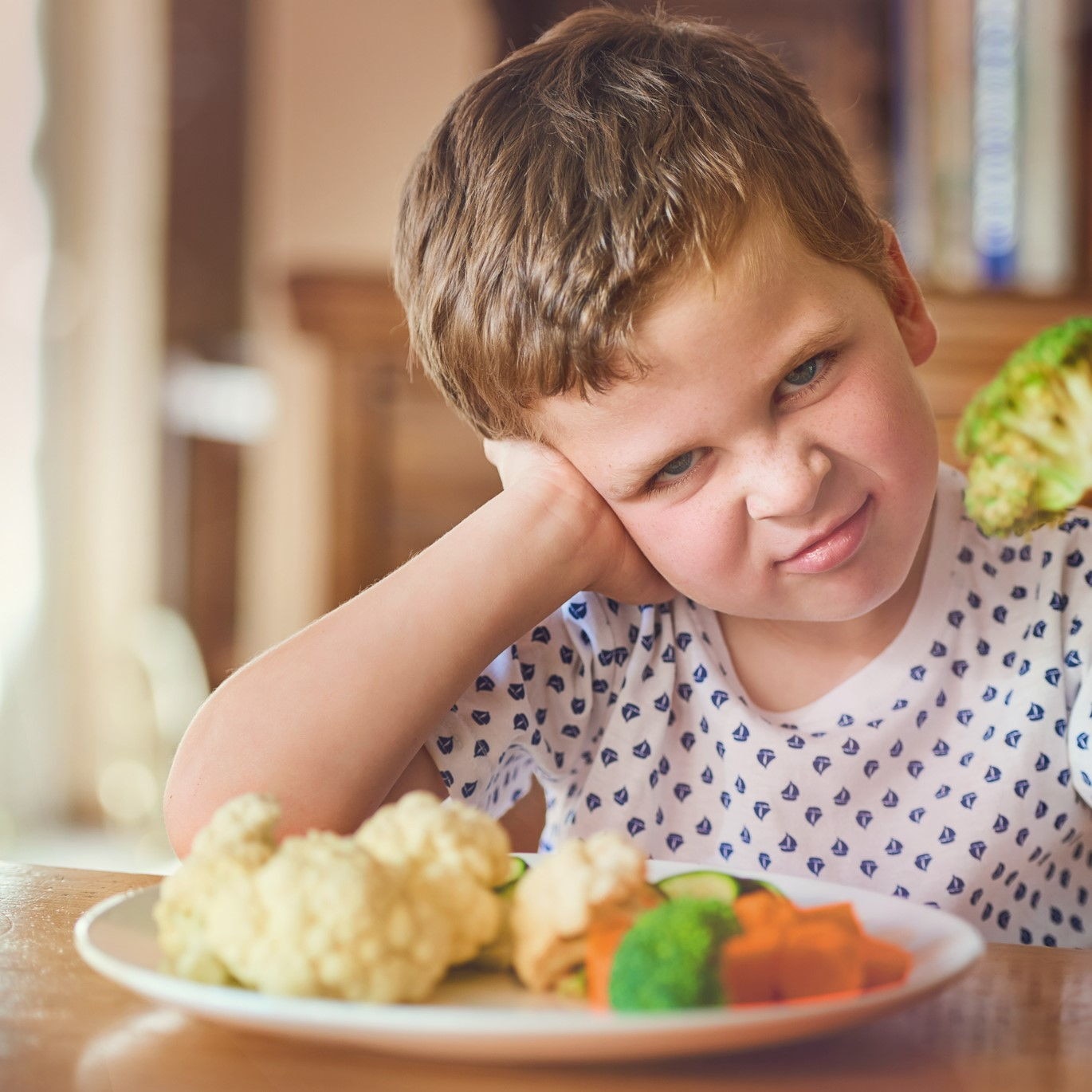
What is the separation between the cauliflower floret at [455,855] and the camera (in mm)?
452

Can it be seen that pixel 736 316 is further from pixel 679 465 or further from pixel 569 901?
pixel 569 901

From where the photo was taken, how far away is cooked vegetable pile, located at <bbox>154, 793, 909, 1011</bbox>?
412 mm

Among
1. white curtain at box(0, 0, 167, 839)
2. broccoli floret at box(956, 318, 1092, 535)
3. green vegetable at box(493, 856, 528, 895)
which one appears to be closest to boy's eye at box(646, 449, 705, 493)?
broccoli floret at box(956, 318, 1092, 535)

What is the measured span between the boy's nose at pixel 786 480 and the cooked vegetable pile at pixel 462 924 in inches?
11.6

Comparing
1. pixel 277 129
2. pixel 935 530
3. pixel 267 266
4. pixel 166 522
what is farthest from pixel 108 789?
pixel 935 530

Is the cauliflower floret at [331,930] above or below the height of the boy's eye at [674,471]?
below

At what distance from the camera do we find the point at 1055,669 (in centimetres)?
94

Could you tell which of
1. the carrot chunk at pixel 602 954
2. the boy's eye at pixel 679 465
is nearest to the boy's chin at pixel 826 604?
the boy's eye at pixel 679 465

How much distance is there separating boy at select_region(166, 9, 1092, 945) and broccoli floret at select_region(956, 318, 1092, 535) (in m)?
0.07

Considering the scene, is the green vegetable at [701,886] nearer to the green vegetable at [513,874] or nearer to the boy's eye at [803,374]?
the green vegetable at [513,874]

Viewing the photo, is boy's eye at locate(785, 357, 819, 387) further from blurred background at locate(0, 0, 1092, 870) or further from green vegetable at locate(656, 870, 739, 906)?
blurred background at locate(0, 0, 1092, 870)

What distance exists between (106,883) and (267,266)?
301 cm

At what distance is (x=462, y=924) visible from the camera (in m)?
0.45

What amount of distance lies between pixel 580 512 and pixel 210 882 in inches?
17.5
